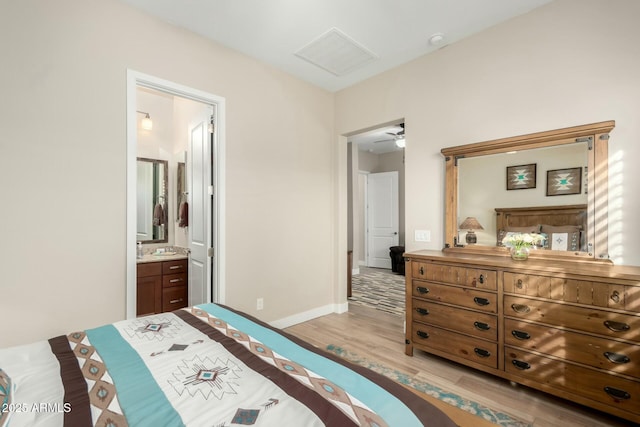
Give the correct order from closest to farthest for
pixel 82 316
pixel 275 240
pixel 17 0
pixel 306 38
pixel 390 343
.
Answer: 1. pixel 17 0
2. pixel 82 316
3. pixel 306 38
4. pixel 390 343
5. pixel 275 240

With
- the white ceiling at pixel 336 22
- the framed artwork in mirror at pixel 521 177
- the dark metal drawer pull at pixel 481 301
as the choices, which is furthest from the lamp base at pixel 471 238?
the white ceiling at pixel 336 22

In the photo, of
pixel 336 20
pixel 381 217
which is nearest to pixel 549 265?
pixel 336 20

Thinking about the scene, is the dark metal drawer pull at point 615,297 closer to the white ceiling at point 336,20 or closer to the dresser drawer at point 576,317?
the dresser drawer at point 576,317

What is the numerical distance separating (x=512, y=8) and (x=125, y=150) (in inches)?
128

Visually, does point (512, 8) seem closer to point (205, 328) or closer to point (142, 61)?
point (142, 61)

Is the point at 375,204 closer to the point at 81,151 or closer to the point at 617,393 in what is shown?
the point at 617,393

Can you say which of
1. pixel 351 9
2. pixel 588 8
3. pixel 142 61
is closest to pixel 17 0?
pixel 142 61

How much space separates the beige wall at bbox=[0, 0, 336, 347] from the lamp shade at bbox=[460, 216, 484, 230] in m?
2.06

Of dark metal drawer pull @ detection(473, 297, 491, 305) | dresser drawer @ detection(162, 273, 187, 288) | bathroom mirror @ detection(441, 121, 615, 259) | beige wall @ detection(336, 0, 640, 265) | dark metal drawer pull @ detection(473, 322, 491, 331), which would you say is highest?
beige wall @ detection(336, 0, 640, 265)

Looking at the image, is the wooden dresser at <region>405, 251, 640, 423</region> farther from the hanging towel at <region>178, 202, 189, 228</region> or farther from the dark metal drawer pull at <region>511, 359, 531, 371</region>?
the hanging towel at <region>178, 202, 189, 228</region>

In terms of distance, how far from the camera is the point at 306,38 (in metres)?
2.75

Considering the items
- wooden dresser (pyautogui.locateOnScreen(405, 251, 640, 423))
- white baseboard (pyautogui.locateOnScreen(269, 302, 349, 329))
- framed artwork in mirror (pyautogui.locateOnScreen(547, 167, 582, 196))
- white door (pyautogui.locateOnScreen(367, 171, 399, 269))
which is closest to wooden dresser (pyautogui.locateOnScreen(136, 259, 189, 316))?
white baseboard (pyautogui.locateOnScreen(269, 302, 349, 329))

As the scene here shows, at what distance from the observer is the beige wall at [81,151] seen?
191 cm

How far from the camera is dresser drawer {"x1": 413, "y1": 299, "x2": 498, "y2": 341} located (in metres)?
2.27
